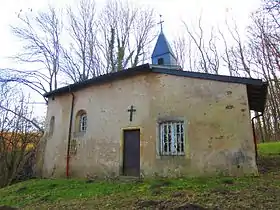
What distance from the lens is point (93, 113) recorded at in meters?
12.4

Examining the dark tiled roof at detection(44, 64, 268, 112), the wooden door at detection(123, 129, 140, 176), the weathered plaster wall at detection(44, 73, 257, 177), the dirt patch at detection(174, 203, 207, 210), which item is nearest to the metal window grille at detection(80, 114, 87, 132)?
the weathered plaster wall at detection(44, 73, 257, 177)

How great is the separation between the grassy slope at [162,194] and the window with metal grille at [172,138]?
129cm

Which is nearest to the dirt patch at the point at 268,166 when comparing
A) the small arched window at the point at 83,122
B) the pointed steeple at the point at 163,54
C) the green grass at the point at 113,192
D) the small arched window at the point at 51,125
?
Result: the green grass at the point at 113,192

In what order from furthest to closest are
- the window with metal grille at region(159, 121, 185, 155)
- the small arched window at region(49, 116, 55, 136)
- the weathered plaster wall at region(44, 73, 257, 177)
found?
the small arched window at region(49, 116, 55, 136) < the window with metal grille at region(159, 121, 185, 155) < the weathered plaster wall at region(44, 73, 257, 177)

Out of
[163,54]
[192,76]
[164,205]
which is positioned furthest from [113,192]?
[163,54]

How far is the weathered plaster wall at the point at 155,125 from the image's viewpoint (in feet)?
30.3

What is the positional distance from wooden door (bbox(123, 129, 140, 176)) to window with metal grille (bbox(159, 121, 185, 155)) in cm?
118

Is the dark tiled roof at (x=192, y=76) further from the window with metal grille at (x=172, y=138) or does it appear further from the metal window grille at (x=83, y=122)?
the window with metal grille at (x=172, y=138)

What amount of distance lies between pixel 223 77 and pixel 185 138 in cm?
267

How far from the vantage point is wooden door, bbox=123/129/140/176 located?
1089 centimetres

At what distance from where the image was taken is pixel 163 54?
54.6 feet

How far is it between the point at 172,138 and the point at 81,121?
5.15 meters

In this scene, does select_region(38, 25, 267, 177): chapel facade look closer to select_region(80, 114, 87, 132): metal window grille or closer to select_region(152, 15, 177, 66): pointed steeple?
select_region(80, 114, 87, 132): metal window grille

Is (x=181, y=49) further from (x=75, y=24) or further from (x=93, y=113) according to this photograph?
(x=93, y=113)
